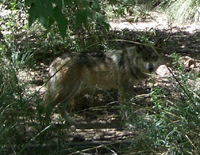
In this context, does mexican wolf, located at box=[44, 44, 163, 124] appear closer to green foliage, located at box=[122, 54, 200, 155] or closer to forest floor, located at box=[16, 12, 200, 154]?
forest floor, located at box=[16, 12, 200, 154]

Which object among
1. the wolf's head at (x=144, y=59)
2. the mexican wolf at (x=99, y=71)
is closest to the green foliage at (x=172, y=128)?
the mexican wolf at (x=99, y=71)

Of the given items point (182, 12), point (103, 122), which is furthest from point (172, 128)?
point (182, 12)

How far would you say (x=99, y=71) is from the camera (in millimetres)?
6457

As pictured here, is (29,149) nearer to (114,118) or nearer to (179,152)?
(179,152)

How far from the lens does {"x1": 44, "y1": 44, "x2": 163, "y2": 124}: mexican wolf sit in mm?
6059

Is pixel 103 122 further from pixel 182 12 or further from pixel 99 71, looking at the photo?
pixel 182 12

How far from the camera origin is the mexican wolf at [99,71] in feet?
19.9

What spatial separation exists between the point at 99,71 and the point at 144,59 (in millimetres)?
884

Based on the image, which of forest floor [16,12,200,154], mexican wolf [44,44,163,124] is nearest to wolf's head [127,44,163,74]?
mexican wolf [44,44,163,124]

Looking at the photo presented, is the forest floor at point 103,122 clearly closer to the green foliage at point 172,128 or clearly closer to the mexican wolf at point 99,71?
the green foliage at point 172,128

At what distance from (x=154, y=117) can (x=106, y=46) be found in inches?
122

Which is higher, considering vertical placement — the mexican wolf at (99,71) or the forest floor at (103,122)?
the mexican wolf at (99,71)

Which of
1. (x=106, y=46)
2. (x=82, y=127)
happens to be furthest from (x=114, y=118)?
(x=106, y=46)

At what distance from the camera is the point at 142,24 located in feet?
38.0
